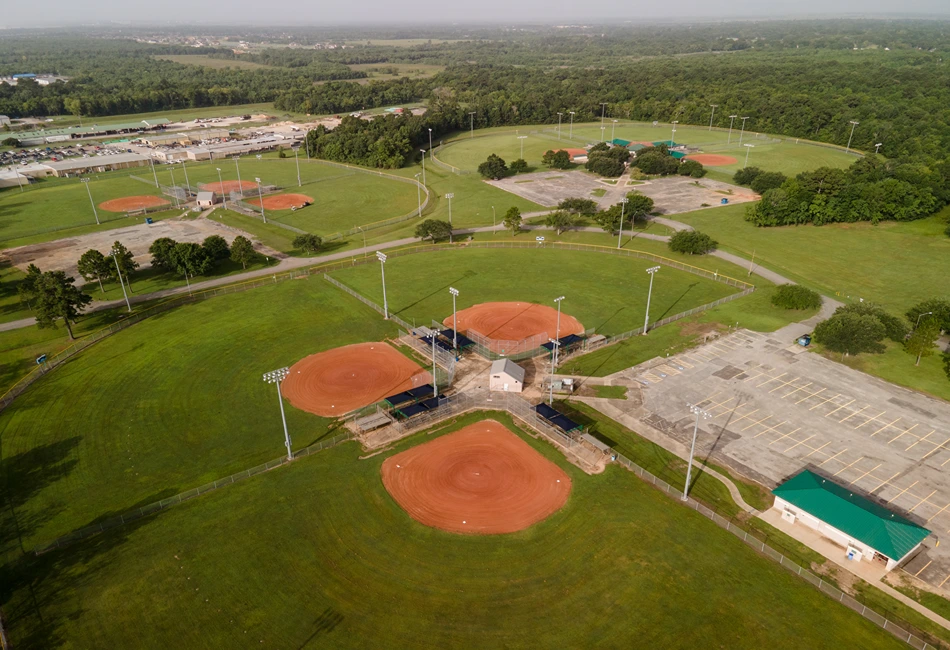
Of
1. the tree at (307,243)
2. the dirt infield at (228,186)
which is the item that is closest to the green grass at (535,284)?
the tree at (307,243)

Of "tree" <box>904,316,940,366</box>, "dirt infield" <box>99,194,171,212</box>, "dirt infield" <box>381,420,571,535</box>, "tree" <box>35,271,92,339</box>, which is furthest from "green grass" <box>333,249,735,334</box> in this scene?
"dirt infield" <box>99,194,171,212</box>

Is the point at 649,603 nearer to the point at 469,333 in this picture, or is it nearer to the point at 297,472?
the point at 297,472

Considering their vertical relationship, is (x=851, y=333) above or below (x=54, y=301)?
below

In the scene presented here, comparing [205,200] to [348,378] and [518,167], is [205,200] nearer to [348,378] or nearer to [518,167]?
[518,167]

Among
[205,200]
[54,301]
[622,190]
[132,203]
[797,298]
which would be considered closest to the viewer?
[54,301]

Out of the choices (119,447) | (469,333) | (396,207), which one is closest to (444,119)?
(396,207)

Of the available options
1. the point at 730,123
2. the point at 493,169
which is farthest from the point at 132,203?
the point at 730,123

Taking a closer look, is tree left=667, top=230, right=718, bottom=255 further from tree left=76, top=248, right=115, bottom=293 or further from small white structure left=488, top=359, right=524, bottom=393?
tree left=76, top=248, right=115, bottom=293
